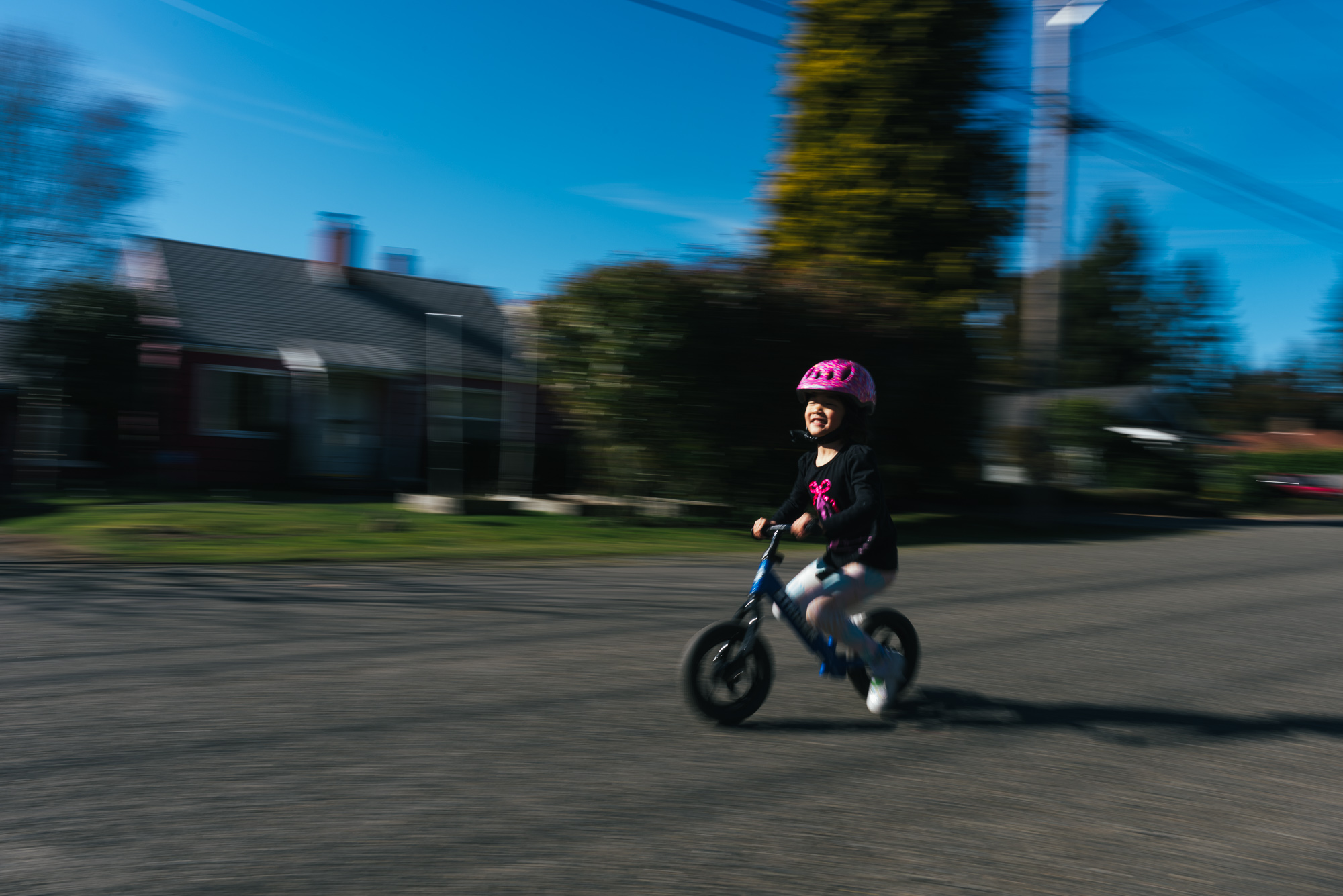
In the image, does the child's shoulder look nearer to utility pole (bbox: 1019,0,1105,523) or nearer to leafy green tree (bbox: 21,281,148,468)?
utility pole (bbox: 1019,0,1105,523)

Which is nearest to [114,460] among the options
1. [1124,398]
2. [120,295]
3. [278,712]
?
[120,295]

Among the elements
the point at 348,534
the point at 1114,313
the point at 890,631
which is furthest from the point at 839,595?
the point at 1114,313

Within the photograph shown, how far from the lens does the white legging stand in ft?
15.2

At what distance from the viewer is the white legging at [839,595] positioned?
4.62 meters

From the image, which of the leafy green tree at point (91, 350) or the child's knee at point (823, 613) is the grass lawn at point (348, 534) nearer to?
the leafy green tree at point (91, 350)

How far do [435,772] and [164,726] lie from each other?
1.42 metres

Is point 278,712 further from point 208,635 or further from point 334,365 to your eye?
point 334,365

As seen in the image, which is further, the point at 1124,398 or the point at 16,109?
the point at 1124,398

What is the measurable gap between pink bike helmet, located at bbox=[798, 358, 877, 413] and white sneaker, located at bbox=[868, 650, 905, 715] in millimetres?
1250

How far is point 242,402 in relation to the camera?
2189cm

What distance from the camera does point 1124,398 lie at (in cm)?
4066

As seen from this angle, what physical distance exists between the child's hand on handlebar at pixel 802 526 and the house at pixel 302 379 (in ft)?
56.6

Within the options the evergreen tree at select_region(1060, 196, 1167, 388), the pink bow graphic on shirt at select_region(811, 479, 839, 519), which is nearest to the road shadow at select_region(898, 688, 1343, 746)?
the pink bow graphic on shirt at select_region(811, 479, 839, 519)

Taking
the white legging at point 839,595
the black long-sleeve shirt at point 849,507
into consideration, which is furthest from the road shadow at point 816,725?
the black long-sleeve shirt at point 849,507
